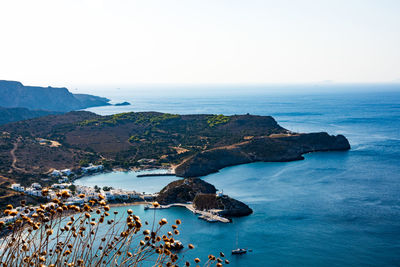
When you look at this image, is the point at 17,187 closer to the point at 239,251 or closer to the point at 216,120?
the point at 239,251

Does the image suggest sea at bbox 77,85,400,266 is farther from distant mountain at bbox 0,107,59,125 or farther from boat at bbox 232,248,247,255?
distant mountain at bbox 0,107,59,125

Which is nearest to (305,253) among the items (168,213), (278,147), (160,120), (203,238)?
(203,238)

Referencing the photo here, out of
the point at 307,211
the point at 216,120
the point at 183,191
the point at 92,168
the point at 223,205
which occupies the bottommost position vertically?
the point at 92,168

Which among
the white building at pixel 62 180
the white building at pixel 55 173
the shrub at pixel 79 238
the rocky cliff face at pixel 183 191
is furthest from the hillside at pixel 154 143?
the shrub at pixel 79 238

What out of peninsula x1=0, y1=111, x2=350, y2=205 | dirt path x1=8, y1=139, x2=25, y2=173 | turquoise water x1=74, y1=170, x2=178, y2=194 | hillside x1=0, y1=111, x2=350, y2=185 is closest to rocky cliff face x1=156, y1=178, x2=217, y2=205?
turquoise water x1=74, y1=170, x2=178, y2=194

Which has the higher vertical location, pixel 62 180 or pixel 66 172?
pixel 66 172

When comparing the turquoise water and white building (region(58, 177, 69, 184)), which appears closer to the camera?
the turquoise water

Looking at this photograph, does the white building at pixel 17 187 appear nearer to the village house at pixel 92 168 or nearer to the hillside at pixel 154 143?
the hillside at pixel 154 143

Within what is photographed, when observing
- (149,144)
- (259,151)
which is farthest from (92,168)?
(259,151)

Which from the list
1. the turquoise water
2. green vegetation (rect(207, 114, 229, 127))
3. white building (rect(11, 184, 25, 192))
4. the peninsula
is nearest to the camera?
white building (rect(11, 184, 25, 192))
